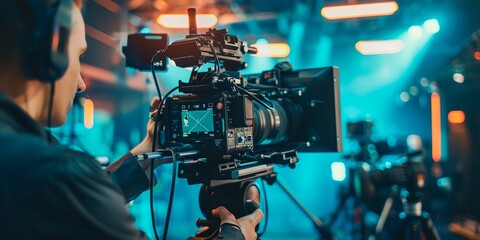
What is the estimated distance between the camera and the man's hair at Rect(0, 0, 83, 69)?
66cm

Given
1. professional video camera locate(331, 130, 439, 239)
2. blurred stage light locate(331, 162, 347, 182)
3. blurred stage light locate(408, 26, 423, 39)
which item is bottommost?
blurred stage light locate(331, 162, 347, 182)

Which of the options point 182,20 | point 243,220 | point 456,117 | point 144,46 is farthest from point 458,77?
point 243,220

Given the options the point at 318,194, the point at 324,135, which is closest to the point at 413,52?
the point at 318,194

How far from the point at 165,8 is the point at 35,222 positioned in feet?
12.4

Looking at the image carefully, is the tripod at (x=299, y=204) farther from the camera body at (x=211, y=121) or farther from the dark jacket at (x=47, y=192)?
the dark jacket at (x=47, y=192)

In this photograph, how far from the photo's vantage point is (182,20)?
12.6 feet

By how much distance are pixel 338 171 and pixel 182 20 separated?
3540mm

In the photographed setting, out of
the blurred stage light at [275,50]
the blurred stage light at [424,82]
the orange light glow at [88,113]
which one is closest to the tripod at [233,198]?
the orange light glow at [88,113]

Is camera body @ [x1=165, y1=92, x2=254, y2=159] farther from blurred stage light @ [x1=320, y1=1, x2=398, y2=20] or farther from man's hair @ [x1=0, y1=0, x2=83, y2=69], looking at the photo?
blurred stage light @ [x1=320, y1=1, x2=398, y2=20]

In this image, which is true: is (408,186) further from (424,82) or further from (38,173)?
(424,82)

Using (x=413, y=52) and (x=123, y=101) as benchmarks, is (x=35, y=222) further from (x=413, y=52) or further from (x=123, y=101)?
(x=413, y=52)

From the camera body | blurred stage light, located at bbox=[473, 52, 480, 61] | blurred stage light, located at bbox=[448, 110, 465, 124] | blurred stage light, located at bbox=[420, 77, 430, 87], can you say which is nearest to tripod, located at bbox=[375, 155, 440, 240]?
the camera body

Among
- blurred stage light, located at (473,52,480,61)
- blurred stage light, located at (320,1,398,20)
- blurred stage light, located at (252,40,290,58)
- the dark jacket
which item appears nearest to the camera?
the dark jacket

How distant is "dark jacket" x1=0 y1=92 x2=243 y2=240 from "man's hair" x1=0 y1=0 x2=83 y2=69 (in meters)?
0.08
